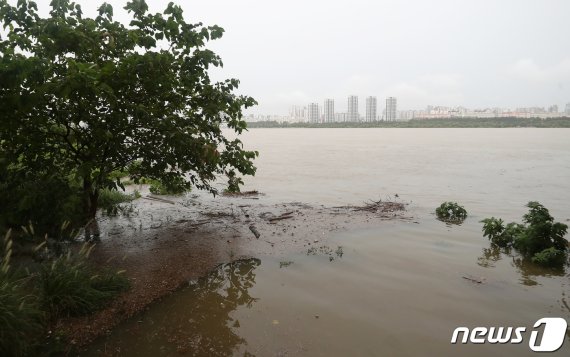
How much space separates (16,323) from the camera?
11.8ft

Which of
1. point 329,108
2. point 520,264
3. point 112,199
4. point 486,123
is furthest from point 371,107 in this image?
point 520,264

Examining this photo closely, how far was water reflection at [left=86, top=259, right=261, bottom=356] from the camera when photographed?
4.15 m

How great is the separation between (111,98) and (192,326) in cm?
344

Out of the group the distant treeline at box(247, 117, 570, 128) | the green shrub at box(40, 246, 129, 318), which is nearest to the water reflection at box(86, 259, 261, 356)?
the green shrub at box(40, 246, 129, 318)

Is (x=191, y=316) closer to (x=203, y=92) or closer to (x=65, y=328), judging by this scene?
(x=65, y=328)

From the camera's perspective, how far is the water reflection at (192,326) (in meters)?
4.15

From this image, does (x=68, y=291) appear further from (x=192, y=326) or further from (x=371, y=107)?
(x=371, y=107)

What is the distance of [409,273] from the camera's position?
21.3 ft

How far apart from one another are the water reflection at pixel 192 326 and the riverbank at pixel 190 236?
0.26 metres

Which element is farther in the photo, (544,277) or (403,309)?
(544,277)

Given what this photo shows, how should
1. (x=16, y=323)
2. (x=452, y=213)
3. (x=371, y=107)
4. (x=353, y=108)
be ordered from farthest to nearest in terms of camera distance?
(x=353, y=108)
(x=371, y=107)
(x=452, y=213)
(x=16, y=323)

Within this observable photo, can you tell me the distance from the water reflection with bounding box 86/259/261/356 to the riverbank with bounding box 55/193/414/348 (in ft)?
0.86

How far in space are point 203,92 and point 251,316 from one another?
4272 mm

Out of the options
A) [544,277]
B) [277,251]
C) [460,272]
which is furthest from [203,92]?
[544,277]
